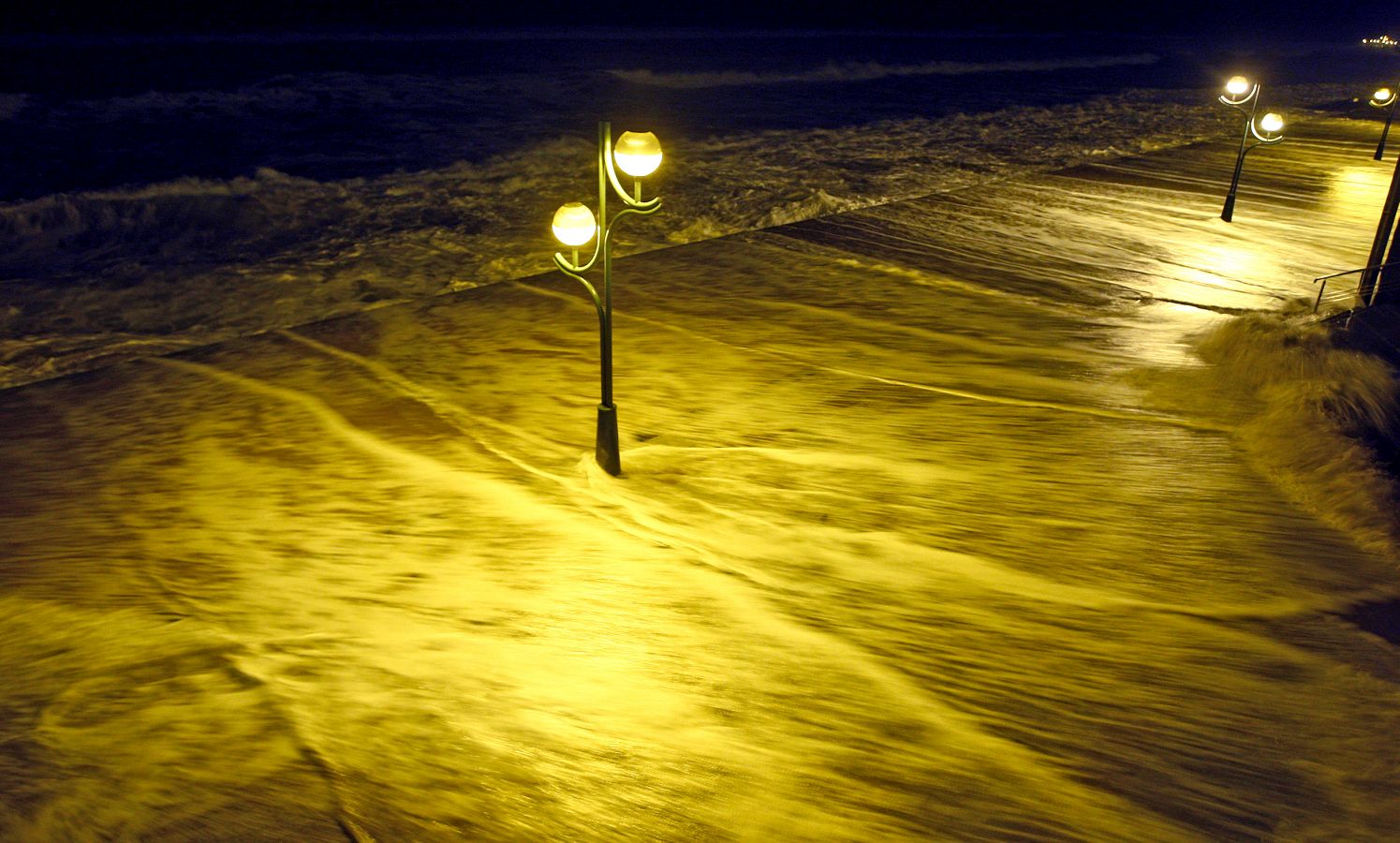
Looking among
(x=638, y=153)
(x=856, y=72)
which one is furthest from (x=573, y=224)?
(x=856, y=72)

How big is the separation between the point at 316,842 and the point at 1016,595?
312cm

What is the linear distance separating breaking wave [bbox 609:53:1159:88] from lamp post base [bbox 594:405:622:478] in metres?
36.4

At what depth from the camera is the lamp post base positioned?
18.1ft

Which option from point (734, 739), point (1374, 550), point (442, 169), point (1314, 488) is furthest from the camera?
point (442, 169)

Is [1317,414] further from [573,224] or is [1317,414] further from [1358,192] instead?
[1358,192]

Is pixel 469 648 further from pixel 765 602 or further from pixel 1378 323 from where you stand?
pixel 1378 323

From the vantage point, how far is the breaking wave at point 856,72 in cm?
4031

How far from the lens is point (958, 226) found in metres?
11.8

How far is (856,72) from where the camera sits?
4450 cm

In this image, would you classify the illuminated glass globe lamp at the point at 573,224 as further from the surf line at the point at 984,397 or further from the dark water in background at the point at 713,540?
the surf line at the point at 984,397

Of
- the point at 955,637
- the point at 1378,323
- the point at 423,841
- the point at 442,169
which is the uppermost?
the point at 442,169

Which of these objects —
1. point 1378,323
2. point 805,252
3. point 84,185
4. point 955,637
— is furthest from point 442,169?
point 955,637

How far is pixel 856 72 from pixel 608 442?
4292 centimetres

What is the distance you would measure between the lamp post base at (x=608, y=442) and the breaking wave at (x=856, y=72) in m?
36.4
